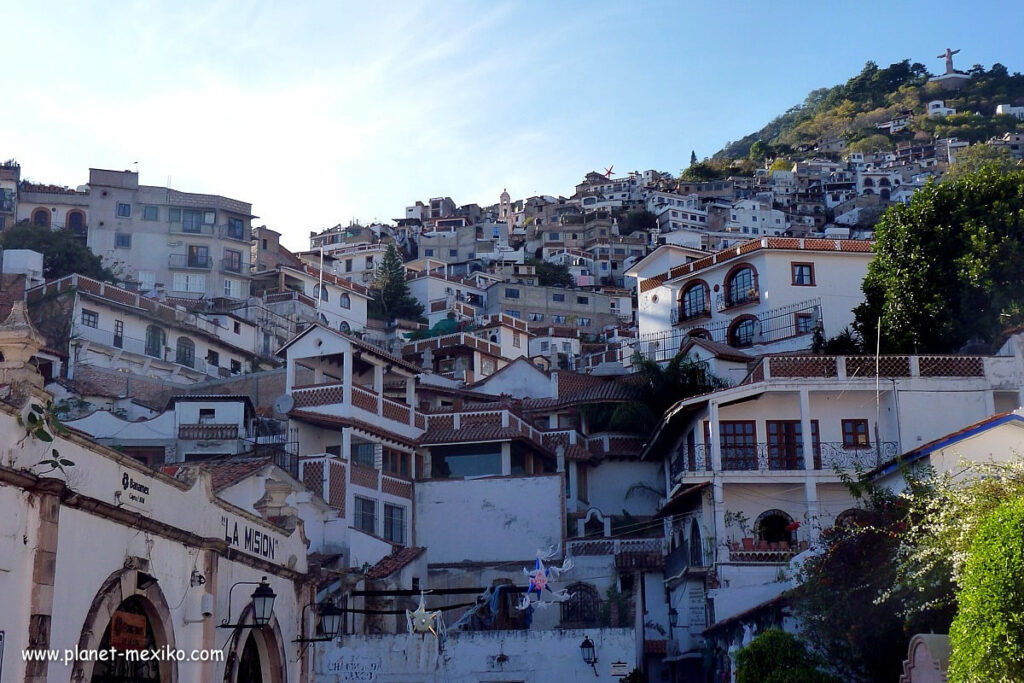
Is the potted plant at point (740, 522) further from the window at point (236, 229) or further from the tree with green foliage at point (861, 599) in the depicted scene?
the window at point (236, 229)

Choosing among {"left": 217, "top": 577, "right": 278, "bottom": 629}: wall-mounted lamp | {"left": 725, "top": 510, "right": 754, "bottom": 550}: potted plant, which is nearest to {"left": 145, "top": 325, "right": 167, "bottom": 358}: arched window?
{"left": 725, "top": 510, "right": 754, "bottom": 550}: potted plant

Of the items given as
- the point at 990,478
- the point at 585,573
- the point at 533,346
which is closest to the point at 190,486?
the point at 990,478

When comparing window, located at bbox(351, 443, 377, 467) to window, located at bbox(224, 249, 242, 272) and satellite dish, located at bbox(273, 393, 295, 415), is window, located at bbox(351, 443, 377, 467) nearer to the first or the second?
satellite dish, located at bbox(273, 393, 295, 415)

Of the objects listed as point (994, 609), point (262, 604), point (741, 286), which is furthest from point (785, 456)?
point (262, 604)

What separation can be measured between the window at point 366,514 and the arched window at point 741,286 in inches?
729

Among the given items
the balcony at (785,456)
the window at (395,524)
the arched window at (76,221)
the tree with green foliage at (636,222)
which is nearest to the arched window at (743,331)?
the balcony at (785,456)

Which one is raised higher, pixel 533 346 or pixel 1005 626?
pixel 533 346

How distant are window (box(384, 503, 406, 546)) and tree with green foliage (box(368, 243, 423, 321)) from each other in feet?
143

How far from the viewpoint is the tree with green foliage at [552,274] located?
98625mm

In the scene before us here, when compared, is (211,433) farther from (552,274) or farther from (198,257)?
(552,274)

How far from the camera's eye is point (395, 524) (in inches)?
1521

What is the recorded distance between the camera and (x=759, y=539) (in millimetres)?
35656

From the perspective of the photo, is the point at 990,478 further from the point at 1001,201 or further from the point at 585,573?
the point at 1001,201

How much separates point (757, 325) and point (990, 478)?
2817cm
